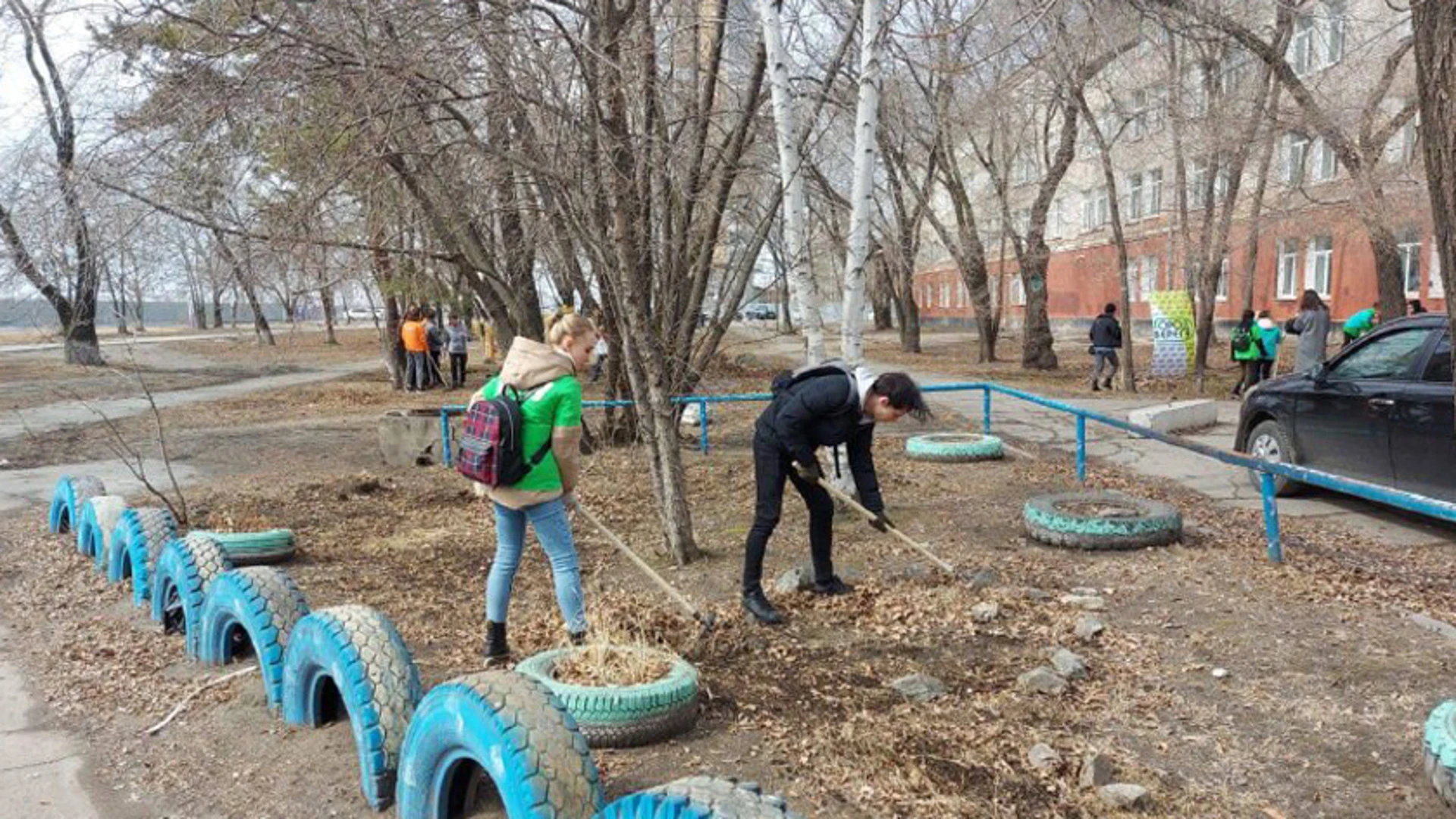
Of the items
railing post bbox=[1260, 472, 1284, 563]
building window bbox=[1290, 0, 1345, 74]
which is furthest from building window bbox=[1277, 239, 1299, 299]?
railing post bbox=[1260, 472, 1284, 563]

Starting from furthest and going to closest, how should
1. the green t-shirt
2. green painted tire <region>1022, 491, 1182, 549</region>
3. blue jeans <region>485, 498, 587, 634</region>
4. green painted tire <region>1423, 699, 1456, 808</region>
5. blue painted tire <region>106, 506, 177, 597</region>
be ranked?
1. green painted tire <region>1022, 491, 1182, 549</region>
2. blue painted tire <region>106, 506, 177, 597</region>
3. blue jeans <region>485, 498, 587, 634</region>
4. the green t-shirt
5. green painted tire <region>1423, 699, 1456, 808</region>

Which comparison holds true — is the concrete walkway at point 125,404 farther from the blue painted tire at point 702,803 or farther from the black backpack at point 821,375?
the blue painted tire at point 702,803

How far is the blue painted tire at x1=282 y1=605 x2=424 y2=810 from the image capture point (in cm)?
334

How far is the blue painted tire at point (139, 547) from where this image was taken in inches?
229

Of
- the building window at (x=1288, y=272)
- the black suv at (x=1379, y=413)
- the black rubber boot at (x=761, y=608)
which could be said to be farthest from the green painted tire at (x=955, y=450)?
the building window at (x=1288, y=272)

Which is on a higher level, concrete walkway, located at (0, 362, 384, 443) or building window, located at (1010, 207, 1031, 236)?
building window, located at (1010, 207, 1031, 236)

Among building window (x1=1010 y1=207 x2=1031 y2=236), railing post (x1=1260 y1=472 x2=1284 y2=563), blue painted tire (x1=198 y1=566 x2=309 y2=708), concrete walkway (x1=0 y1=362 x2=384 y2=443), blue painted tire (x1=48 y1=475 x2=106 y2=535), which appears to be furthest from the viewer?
building window (x1=1010 y1=207 x2=1031 y2=236)

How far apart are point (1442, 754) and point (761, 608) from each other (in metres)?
2.76

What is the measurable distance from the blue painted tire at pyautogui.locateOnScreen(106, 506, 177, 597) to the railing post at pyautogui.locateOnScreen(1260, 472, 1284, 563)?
21.1ft

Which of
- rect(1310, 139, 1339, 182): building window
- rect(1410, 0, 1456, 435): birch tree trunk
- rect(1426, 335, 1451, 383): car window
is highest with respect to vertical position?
rect(1310, 139, 1339, 182): building window

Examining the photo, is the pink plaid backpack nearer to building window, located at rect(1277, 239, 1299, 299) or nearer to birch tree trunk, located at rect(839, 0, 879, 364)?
birch tree trunk, located at rect(839, 0, 879, 364)

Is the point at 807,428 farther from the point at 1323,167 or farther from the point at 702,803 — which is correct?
the point at 1323,167

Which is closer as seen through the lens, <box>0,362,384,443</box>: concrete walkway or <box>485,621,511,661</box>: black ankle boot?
<box>485,621,511,661</box>: black ankle boot

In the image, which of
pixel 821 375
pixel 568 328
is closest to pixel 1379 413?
pixel 821 375
